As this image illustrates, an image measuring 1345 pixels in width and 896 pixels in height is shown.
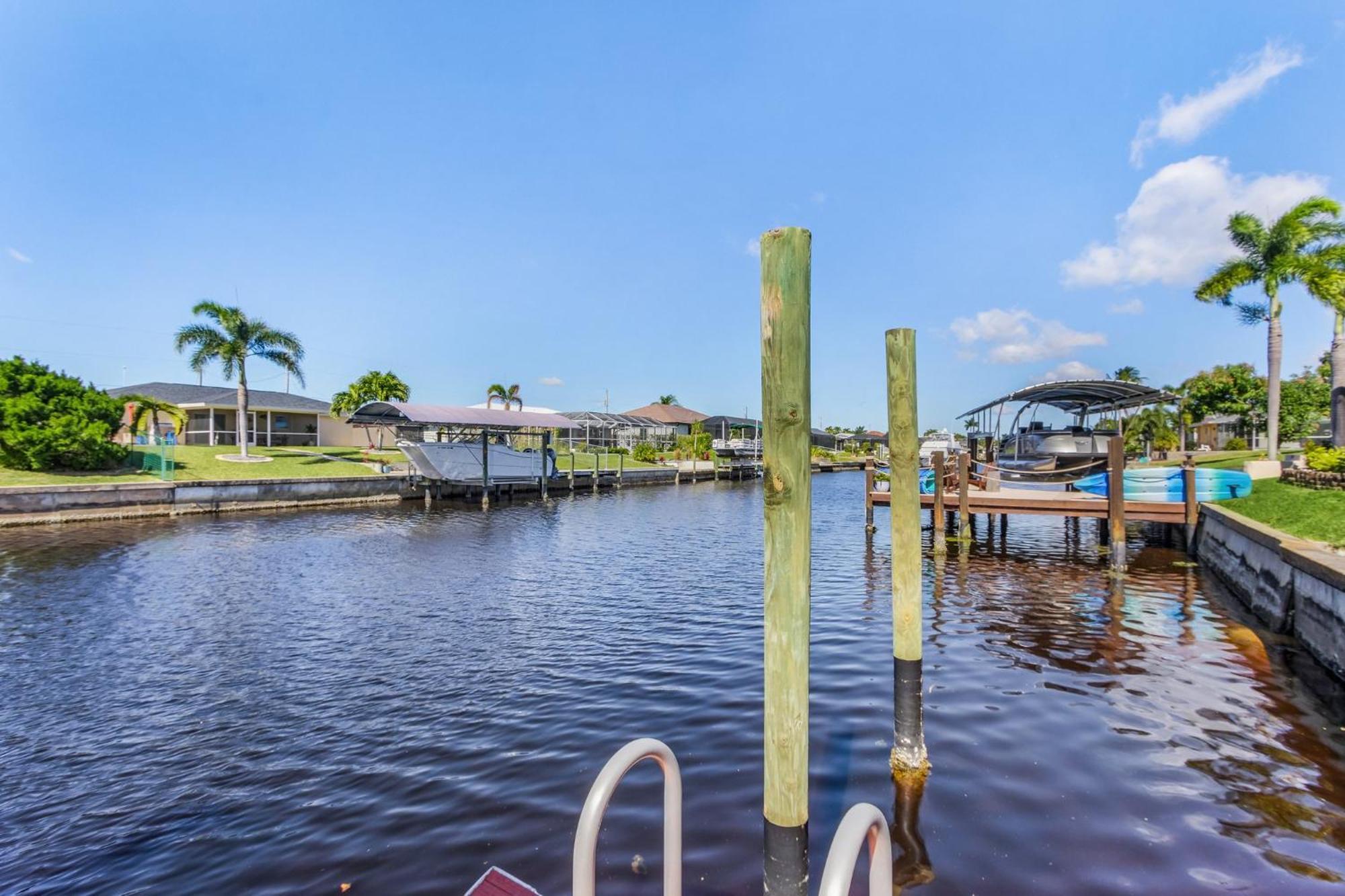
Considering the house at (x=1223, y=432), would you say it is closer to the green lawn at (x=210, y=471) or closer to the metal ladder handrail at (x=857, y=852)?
the green lawn at (x=210, y=471)

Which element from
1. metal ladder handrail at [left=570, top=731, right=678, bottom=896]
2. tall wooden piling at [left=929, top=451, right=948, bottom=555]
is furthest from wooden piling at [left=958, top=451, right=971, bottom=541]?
metal ladder handrail at [left=570, top=731, right=678, bottom=896]

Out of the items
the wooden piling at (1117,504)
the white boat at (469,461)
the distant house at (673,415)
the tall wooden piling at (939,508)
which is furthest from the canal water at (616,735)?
the distant house at (673,415)

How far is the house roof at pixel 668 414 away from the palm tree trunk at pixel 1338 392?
77.3 m

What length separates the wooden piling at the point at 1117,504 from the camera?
44.9ft

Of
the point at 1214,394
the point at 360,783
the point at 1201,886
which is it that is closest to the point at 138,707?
the point at 360,783

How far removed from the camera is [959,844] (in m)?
4.63

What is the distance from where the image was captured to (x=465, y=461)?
120 feet

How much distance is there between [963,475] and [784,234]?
52.3ft

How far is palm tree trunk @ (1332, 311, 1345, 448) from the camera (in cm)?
1723

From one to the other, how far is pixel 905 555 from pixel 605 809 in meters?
4.34

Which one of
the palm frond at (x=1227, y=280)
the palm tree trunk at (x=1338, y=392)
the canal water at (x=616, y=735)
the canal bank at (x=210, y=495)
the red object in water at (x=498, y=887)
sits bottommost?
the canal water at (x=616, y=735)

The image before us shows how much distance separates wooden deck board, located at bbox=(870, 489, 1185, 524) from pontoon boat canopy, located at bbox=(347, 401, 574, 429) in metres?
24.5

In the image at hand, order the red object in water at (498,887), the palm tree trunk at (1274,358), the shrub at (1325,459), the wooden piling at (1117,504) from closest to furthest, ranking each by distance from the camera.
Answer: the red object in water at (498,887) → the wooden piling at (1117,504) → the shrub at (1325,459) → the palm tree trunk at (1274,358)

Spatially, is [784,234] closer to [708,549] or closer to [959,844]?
[959,844]
